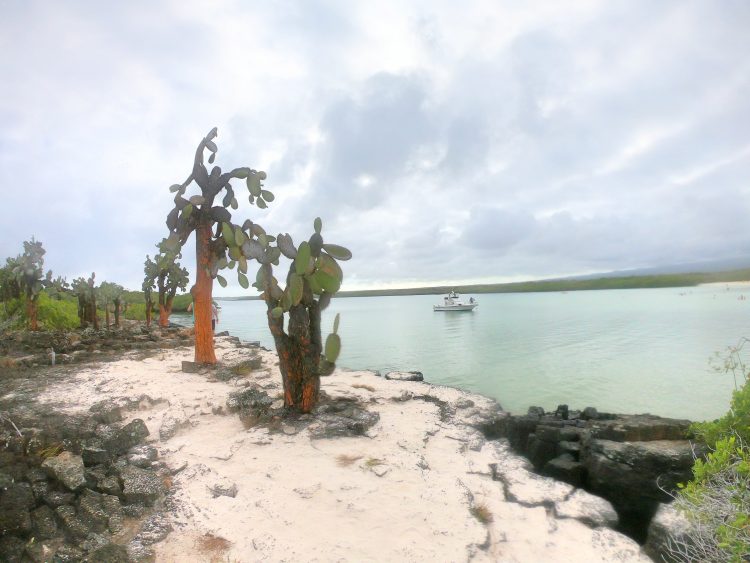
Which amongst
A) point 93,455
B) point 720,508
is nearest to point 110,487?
point 93,455

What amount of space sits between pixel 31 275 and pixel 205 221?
509 inches

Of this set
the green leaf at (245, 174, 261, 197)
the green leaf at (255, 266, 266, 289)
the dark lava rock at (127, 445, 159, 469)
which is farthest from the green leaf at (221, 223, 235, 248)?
the dark lava rock at (127, 445, 159, 469)

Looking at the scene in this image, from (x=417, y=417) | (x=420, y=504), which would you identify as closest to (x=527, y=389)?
(x=417, y=417)

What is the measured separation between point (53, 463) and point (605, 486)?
264 inches

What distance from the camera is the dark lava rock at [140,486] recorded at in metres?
4.38

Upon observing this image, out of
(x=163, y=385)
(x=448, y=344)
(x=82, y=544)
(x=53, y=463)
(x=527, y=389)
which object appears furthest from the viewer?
(x=448, y=344)

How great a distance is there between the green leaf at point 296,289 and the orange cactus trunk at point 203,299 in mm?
4565

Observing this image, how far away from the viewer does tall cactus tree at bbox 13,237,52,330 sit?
17938 mm

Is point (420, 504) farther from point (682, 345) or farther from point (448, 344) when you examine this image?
point (682, 345)

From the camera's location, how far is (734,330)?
85.1 feet

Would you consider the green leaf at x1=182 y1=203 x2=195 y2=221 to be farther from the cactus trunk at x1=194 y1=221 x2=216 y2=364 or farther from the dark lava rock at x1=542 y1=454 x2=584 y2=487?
the dark lava rock at x1=542 y1=454 x2=584 y2=487

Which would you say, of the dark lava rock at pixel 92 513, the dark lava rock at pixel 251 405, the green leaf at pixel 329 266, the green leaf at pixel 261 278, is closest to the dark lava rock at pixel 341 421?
the dark lava rock at pixel 251 405

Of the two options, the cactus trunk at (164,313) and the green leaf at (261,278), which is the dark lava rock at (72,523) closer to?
the green leaf at (261,278)

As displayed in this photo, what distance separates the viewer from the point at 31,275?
58.7 ft
